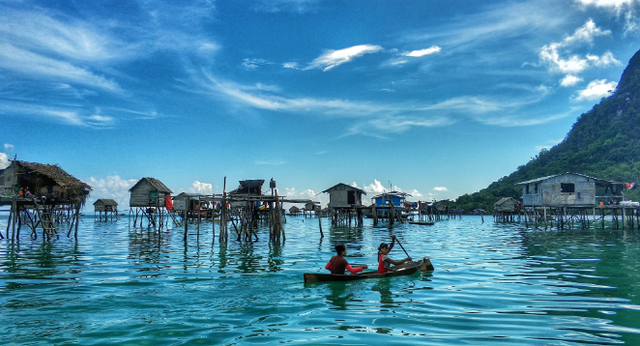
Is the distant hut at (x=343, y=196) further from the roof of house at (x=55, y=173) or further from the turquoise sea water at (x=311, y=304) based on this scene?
the turquoise sea water at (x=311, y=304)

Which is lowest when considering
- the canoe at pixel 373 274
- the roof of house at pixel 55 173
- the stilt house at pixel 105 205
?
the canoe at pixel 373 274

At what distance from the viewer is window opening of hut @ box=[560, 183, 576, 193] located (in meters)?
41.4

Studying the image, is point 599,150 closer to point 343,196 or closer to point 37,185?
point 343,196

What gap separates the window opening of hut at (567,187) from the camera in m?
41.4

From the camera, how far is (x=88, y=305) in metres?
10.1

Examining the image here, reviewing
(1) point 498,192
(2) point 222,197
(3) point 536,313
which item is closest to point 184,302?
(3) point 536,313

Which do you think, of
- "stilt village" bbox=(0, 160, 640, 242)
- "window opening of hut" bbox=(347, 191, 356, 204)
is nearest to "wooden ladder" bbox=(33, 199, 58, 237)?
"stilt village" bbox=(0, 160, 640, 242)

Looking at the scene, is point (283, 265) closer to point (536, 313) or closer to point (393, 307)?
point (393, 307)

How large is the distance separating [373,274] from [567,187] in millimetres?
37135

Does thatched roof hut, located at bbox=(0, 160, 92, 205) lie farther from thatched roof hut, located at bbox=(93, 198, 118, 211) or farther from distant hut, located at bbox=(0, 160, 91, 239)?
A: thatched roof hut, located at bbox=(93, 198, 118, 211)

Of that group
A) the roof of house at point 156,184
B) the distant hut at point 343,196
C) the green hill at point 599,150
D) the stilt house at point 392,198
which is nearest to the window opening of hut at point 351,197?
the distant hut at point 343,196

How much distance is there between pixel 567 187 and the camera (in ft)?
137

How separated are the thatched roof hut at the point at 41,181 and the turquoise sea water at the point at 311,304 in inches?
462

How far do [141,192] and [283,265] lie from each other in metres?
34.3
